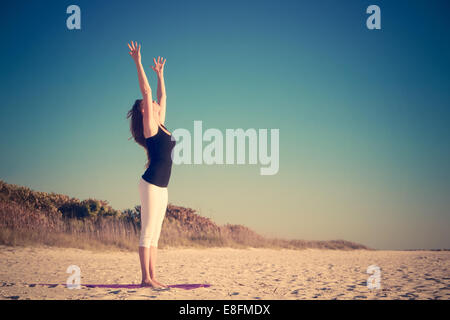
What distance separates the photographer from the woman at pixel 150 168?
4199mm

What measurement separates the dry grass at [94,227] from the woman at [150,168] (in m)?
7.96

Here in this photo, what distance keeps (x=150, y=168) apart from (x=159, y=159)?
0.17 m

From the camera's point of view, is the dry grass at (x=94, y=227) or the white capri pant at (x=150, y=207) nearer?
the white capri pant at (x=150, y=207)

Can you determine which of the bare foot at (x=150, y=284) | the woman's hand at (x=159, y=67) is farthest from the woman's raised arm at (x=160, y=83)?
the bare foot at (x=150, y=284)

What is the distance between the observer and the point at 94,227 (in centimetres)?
1331

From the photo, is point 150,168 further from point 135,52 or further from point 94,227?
point 94,227

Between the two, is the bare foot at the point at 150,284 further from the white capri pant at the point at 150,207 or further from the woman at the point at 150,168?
the white capri pant at the point at 150,207

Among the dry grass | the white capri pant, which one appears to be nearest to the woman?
A: the white capri pant

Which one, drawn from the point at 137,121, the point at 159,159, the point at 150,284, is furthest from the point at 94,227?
the point at 159,159

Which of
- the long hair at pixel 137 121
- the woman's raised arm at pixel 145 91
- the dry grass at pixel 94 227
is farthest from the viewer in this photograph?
the dry grass at pixel 94 227

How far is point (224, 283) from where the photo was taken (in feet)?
18.0

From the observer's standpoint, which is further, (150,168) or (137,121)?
(137,121)
